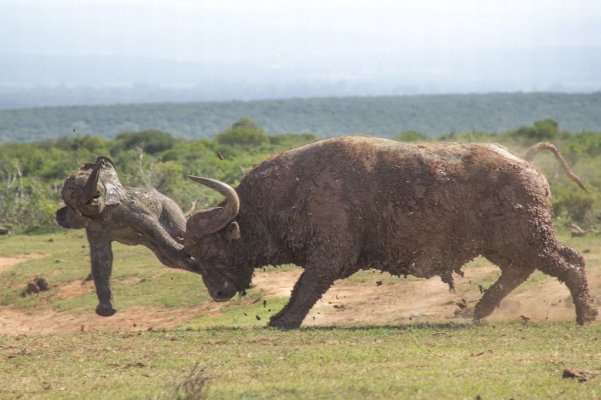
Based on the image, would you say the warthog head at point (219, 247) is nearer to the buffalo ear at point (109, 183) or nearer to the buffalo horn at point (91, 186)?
the buffalo horn at point (91, 186)

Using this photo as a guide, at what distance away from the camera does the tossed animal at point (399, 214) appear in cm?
1281

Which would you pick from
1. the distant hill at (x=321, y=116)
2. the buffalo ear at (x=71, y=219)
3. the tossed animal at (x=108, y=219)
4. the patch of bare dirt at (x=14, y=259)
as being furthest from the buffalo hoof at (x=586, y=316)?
the distant hill at (x=321, y=116)

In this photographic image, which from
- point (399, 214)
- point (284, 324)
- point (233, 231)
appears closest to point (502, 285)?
point (399, 214)

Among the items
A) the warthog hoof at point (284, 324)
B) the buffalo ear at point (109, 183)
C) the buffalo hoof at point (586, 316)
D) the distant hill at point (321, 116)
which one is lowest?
the distant hill at point (321, 116)

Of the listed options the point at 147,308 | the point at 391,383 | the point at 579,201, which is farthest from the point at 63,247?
the point at 391,383

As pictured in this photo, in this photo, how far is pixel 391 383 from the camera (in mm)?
8953

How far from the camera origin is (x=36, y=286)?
19.4m

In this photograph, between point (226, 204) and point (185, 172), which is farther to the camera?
point (185, 172)

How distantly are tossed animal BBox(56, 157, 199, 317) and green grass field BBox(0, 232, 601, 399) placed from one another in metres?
1.86

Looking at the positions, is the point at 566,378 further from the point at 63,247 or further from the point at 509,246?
the point at 63,247

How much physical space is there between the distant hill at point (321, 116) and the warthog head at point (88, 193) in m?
117

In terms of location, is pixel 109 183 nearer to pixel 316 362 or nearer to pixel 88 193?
pixel 88 193

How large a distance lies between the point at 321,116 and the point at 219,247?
5566 inches

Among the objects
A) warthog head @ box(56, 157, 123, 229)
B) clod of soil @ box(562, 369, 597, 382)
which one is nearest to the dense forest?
warthog head @ box(56, 157, 123, 229)
